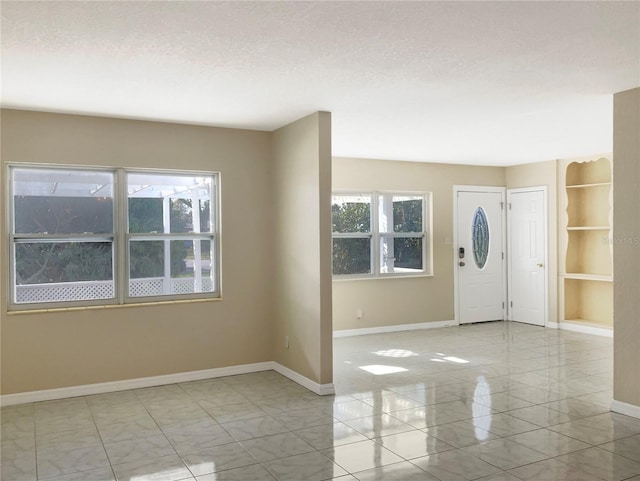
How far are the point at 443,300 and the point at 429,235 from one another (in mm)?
978

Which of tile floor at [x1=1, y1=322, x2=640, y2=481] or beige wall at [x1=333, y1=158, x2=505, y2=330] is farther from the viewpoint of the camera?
beige wall at [x1=333, y1=158, x2=505, y2=330]

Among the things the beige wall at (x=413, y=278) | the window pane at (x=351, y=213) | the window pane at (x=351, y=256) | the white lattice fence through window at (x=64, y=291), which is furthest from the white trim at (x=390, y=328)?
the white lattice fence through window at (x=64, y=291)

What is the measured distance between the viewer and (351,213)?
24.5ft

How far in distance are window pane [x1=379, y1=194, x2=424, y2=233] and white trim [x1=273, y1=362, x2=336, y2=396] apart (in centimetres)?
295

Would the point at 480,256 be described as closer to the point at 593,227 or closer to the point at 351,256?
the point at 593,227

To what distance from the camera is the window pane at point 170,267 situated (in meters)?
5.06

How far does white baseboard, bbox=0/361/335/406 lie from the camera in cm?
453

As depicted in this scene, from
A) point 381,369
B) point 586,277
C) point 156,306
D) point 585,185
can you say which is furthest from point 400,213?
point 156,306

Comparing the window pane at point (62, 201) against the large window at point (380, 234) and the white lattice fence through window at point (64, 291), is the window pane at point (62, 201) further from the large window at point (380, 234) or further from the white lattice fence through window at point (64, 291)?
the large window at point (380, 234)

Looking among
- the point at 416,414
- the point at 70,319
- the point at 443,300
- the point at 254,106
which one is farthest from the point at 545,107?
the point at 70,319

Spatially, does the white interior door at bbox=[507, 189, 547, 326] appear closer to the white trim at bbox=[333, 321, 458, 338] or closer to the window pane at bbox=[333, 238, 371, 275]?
the white trim at bbox=[333, 321, 458, 338]

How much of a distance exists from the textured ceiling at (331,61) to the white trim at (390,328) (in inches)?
117

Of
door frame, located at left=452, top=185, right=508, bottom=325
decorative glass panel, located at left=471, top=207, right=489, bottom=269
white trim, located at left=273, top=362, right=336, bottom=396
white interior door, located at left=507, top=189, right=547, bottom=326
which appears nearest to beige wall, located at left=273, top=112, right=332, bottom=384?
white trim, located at left=273, top=362, right=336, bottom=396

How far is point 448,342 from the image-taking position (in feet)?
22.5
